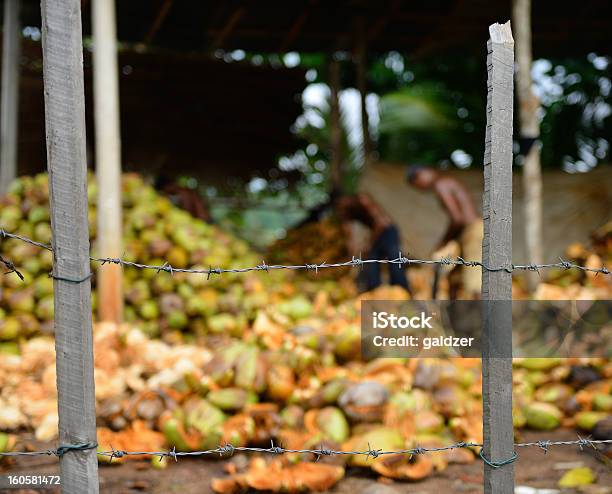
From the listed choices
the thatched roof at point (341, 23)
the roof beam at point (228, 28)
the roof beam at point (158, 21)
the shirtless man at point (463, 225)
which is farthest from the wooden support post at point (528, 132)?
the roof beam at point (158, 21)

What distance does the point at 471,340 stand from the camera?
2.65 metres

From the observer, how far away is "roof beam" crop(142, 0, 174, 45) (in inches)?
266

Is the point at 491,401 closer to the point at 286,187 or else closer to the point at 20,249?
the point at 20,249

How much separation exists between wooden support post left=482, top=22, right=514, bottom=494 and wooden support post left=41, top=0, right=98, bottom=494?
1.02m

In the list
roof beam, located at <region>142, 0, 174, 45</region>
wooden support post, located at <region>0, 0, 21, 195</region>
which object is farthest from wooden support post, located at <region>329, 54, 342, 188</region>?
wooden support post, located at <region>0, 0, 21, 195</region>

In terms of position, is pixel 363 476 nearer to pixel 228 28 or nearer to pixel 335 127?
pixel 228 28

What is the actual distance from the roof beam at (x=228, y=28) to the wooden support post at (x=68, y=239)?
5.62 meters

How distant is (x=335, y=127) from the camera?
328 inches

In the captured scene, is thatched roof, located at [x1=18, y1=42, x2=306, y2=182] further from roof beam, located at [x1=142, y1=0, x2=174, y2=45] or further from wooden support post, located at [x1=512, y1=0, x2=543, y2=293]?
wooden support post, located at [x1=512, y1=0, x2=543, y2=293]

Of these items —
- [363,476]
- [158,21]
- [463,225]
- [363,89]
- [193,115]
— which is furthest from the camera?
[193,115]

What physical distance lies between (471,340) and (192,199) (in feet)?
12.5

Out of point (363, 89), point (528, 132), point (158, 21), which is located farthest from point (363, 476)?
point (363, 89)

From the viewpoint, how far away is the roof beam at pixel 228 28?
7.10 m

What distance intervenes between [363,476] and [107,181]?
261 centimetres
